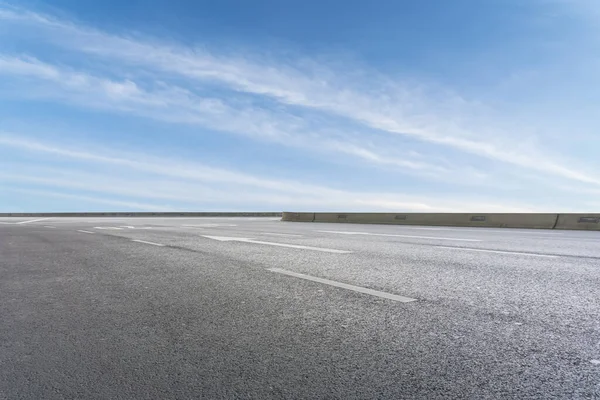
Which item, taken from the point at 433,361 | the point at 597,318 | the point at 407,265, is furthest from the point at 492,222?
the point at 433,361

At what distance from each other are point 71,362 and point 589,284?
489cm

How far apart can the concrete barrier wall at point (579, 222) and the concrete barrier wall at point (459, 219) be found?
0.87 feet

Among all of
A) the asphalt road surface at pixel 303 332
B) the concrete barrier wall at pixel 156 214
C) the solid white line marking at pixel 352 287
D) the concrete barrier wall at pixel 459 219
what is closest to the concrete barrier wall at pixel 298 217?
the concrete barrier wall at pixel 459 219

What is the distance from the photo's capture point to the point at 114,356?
8.68 ft

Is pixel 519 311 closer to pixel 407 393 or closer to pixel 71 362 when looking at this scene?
pixel 407 393

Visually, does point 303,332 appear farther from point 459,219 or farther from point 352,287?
point 459,219

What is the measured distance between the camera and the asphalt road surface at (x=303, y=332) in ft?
7.27

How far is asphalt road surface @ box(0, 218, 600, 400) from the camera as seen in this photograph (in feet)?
7.27

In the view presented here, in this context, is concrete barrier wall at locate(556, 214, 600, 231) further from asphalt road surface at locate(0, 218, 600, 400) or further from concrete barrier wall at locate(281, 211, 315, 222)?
concrete barrier wall at locate(281, 211, 315, 222)

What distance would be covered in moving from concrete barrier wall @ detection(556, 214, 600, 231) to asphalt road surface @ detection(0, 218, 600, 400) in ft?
42.2

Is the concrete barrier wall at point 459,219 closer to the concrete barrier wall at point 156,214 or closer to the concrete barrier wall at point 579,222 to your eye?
the concrete barrier wall at point 579,222

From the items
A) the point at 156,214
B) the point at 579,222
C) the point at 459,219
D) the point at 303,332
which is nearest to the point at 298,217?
the point at 459,219

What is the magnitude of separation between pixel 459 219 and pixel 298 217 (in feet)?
40.9

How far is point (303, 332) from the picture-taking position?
303 cm
